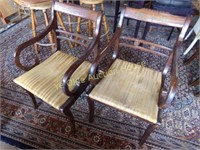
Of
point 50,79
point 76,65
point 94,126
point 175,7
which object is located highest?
point 175,7

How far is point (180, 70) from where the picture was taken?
6.41 feet

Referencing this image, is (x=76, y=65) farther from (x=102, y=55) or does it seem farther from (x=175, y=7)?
(x=175, y=7)

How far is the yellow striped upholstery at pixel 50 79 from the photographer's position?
1115mm

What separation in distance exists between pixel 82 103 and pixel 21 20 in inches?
75.3

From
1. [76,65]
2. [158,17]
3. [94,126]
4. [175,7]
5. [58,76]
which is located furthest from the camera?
[175,7]

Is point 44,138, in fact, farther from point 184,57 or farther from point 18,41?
point 184,57

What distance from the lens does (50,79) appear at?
47.7 inches

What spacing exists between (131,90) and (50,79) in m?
0.57

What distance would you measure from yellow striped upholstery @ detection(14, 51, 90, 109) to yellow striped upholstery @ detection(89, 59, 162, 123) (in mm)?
191

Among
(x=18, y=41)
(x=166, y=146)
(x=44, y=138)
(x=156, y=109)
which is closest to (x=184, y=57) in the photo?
(x=166, y=146)

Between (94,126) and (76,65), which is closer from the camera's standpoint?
(76,65)

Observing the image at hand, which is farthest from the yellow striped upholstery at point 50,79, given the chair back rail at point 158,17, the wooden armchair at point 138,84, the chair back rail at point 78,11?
the chair back rail at point 158,17

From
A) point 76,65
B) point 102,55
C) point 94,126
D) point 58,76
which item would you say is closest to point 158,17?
point 102,55

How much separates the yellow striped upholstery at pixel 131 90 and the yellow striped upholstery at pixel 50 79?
0.63 feet
